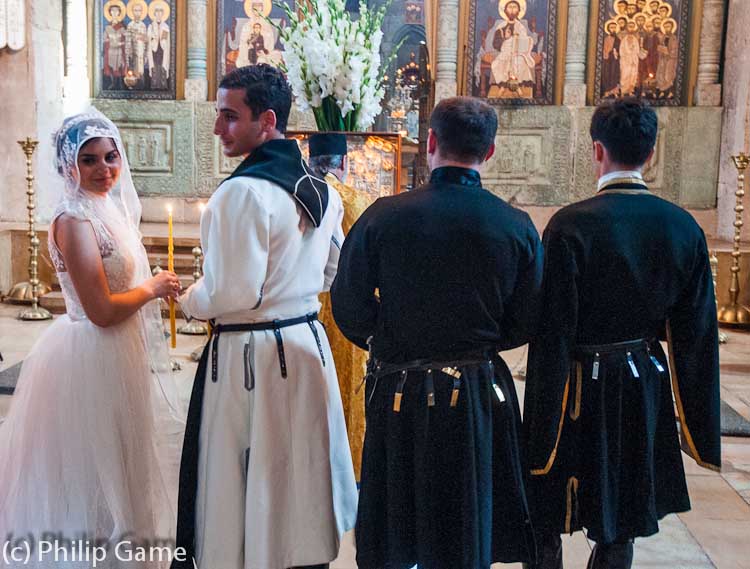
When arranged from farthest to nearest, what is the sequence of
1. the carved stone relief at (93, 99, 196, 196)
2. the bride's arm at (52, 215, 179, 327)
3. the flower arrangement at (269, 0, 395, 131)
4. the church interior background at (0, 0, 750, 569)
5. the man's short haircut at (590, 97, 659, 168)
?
1. the carved stone relief at (93, 99, 196, 196)
2. the church interior background at (0, 0, 750, 569)
3. the flower arrangement at (269, 0, 395, 131)
4. the bride's arm at (52, 215, 179, 327)
5. the man's short haircut at (590, 97, 659, 168)

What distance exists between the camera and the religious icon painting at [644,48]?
A: 1062cm

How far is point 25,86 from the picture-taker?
Answer: 32.3ft

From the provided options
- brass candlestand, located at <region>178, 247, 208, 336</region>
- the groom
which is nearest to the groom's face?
the groom

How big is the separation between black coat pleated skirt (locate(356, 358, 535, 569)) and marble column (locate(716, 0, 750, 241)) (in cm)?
819

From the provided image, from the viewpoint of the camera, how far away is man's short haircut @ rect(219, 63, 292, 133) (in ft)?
8.43

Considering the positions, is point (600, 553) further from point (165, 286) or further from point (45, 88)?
point (45, 88)

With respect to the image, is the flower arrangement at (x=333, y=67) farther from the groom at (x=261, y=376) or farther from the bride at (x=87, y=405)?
the groom at (x=261, y=376)

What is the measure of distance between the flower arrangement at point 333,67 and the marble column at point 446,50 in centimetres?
617

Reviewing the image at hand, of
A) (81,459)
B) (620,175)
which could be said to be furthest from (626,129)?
(81,459)

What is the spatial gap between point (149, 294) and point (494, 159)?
27.7 ft

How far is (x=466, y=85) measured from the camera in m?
11.0

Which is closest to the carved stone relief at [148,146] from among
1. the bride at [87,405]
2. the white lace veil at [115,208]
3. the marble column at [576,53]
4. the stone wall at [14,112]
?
the stone wall at [14,112]

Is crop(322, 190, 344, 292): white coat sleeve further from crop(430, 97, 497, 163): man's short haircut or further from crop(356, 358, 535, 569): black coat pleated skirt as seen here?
crop(430, 97, 497, 163): man's short haircut

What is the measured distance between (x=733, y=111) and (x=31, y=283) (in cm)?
798
